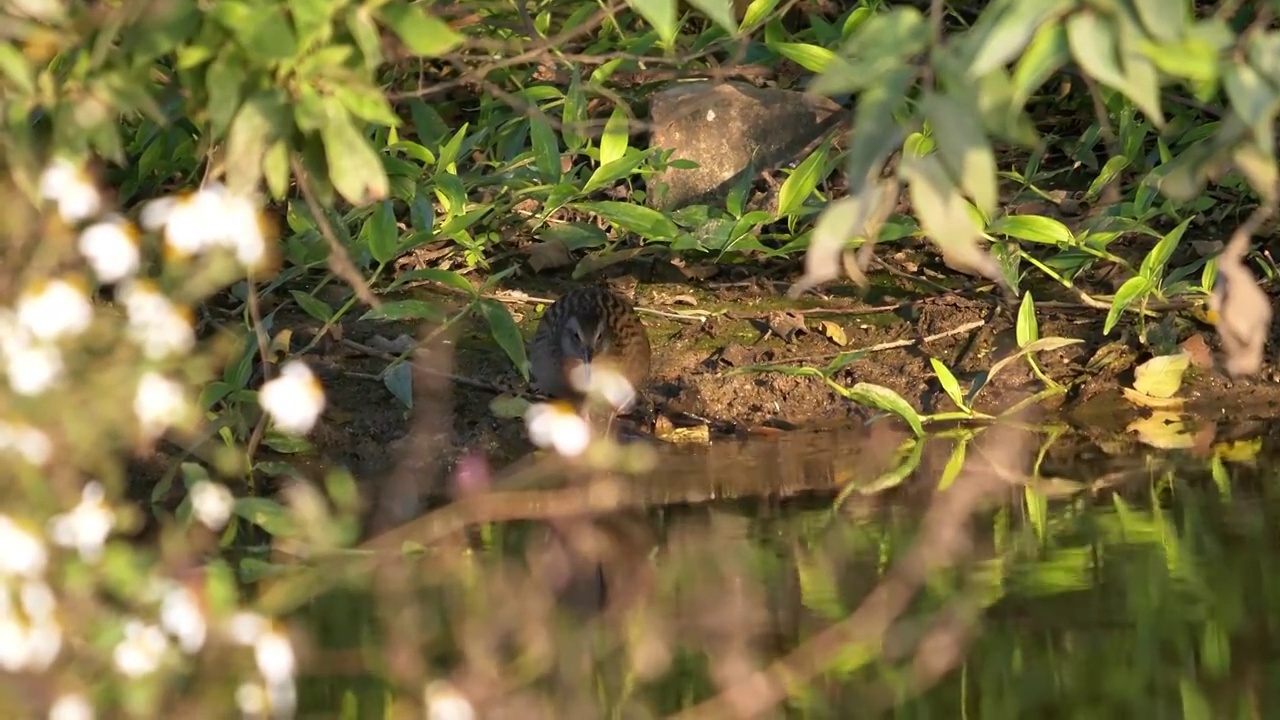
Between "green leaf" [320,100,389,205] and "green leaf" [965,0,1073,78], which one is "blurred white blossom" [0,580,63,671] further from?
"green leaf" [965,0,1073,78]

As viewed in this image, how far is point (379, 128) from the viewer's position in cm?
684

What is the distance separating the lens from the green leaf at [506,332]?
638 cm

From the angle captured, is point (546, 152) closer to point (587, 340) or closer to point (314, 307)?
point (587, 340)

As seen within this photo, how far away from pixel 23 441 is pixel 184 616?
0.41m

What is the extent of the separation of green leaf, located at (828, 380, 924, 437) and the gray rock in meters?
1.76

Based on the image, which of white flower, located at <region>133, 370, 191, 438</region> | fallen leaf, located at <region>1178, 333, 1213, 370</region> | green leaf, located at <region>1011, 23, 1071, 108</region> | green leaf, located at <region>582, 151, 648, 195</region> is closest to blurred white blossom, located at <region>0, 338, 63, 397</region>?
white flower, located at <region>133, 370, 191, 438</region>

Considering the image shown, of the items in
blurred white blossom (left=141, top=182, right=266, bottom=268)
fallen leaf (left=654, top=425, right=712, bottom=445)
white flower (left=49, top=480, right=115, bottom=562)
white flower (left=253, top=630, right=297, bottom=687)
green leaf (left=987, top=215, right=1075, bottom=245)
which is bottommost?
white flower (left=253, top=630, right=297, bottom=687)

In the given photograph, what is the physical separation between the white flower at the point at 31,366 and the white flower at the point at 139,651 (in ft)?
1.40

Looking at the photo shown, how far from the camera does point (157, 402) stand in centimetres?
321

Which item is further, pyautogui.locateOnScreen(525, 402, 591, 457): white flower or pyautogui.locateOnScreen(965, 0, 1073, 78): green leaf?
pyautogui.locateOnScreen(525, 402, 591, 457): white flower

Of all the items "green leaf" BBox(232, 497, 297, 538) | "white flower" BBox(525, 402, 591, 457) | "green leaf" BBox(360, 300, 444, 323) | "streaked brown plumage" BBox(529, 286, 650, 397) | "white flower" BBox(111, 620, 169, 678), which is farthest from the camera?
"streaked brown plumage" BBox(529, 286, 650, 397)

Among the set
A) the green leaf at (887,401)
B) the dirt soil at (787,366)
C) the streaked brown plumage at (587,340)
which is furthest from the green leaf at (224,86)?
the streaked brown plumage at (587,340)

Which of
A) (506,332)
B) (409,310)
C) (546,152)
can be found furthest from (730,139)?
(409,310)

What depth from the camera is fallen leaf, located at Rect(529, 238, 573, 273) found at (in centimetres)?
738
